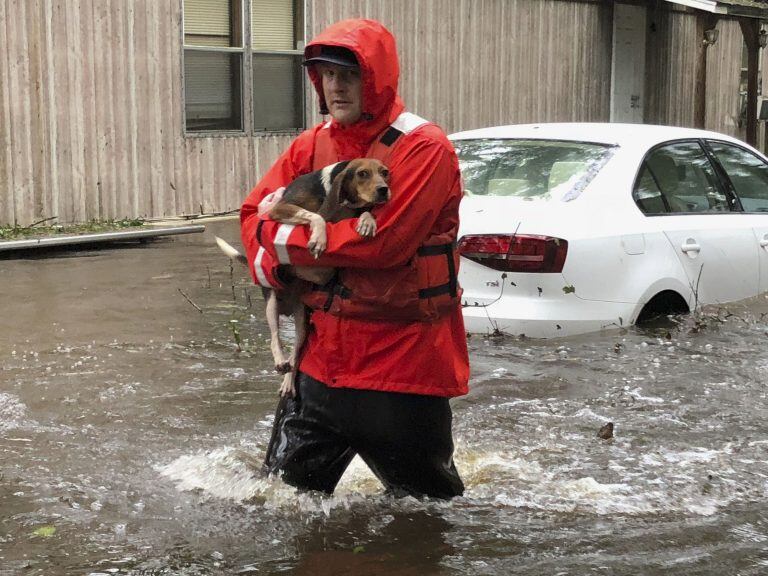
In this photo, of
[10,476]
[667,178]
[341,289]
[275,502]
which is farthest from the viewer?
[667,178]

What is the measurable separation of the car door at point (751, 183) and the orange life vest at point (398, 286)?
4.88m

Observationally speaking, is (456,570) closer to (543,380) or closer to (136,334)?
(543,380)

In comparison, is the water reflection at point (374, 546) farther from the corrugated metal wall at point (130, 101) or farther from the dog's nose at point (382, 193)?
the corrugated metal wall at point (130, 101)

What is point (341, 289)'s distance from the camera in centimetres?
391

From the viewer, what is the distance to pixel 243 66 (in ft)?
48.1

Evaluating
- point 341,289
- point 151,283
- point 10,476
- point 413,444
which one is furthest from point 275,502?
point 151,283

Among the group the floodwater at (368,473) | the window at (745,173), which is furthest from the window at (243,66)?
the window at (745,173)

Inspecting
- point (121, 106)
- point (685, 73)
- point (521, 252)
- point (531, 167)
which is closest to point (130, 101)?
point (121, 106)

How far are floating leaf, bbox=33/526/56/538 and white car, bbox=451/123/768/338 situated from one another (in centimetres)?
315

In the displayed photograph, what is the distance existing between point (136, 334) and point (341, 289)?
4.38 m

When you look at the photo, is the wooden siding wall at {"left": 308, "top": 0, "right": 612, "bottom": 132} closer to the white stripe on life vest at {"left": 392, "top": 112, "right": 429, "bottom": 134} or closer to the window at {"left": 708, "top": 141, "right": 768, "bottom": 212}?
the window at {"left": 708, "top": 141, "right": 768, "bottom": 212}

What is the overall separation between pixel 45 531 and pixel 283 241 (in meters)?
1.49

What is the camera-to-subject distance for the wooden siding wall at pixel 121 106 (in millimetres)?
12516

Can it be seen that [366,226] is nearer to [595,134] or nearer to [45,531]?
[45,531]
